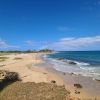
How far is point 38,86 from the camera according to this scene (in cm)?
1967

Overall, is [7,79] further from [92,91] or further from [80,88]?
[92,91]

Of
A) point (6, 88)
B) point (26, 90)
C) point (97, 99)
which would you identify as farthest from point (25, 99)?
point (97, 99)

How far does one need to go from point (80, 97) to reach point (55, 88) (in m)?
2.97

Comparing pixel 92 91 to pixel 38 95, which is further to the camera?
pixel 92 91

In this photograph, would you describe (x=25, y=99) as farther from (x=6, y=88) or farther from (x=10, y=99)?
(x=6, y=88)

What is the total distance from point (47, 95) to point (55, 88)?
7.90ft

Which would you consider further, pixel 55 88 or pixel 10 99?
→ pixel 55 88

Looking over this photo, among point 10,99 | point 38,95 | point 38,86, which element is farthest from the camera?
point 38,86

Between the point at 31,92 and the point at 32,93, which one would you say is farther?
the point at 31,92

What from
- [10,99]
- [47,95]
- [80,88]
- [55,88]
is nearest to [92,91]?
[80,88]

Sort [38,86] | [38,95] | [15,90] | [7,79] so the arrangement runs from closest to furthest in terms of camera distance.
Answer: [38,95], [15,90], [38,86], [7,79]

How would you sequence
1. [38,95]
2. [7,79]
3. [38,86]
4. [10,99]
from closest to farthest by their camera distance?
[10,99] → [38,95] → [38,86] → [7,79]

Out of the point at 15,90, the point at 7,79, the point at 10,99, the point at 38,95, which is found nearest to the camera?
the point at 10,99

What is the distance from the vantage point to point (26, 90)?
59.1 ft
